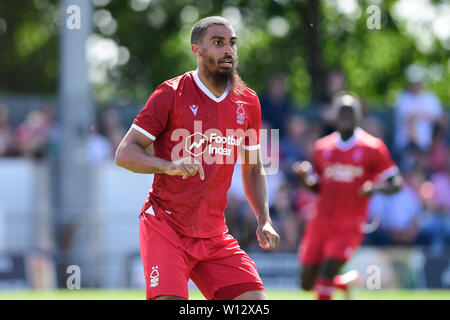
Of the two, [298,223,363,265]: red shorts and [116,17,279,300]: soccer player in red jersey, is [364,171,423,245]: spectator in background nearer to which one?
[298,223,363,265]: red shorts

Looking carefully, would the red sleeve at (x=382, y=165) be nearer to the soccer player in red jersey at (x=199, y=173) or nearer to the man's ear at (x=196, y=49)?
the soccer player in red jersey at (x=199, y=173)

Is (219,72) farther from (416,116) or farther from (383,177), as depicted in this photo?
(416,116)

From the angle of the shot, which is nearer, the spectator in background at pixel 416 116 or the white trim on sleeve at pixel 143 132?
the white trim on sleeve at pixel 143 132

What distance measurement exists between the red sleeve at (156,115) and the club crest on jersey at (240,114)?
56cm

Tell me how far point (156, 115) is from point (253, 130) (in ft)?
3.01

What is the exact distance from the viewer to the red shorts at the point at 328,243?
10.7 m

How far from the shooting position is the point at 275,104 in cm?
1680

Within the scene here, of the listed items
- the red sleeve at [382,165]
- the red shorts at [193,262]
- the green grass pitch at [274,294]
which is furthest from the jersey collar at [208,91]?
the green grass pitch at [274,294]

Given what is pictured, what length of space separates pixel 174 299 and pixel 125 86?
26908 millimetres

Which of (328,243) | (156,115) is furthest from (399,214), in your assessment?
(156,115)

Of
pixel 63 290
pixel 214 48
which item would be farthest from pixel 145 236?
pixel 63 290

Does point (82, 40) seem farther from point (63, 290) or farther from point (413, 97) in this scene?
point (413, 97)

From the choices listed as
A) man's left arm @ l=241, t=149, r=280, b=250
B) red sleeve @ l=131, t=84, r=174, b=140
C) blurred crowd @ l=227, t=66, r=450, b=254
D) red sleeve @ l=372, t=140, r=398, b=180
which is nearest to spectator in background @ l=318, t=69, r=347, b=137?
blurred crowd @ l=227, t=66, r=450, b=254

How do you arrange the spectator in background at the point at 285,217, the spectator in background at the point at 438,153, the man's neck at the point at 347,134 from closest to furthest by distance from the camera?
the man's neck at the point at 347,134, the spectator in background at the point at 285,217, the spectator in background at the point at 438,153
